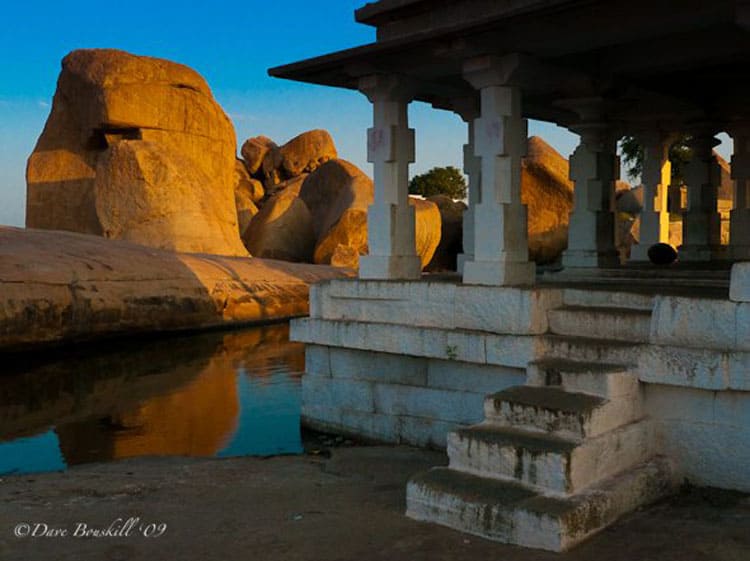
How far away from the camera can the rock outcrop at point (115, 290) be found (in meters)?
12.2

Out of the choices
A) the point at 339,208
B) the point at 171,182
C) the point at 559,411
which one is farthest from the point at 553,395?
the point at 339,208

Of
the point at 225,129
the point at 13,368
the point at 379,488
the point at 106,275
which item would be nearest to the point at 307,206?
the point at 225,129

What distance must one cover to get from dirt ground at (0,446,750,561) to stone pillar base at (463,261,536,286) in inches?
61.5

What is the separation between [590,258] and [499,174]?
303 centimetres

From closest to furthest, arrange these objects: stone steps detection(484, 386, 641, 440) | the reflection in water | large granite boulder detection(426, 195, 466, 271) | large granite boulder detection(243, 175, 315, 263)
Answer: stone steps detection(484, 386, 641, 440), the reflection in water, large granite boulder detection(243, 175, 315, 263), large granite boulder detection(426, 195, 466, 271)

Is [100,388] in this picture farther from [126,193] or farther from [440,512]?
[126,193]

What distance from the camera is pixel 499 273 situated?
20.4 feet

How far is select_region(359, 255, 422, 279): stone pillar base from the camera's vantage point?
7352mm

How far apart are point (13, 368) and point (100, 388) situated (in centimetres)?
214

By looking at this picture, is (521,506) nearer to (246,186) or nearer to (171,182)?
(171,182)

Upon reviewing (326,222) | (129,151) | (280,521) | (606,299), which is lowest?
(280,521)

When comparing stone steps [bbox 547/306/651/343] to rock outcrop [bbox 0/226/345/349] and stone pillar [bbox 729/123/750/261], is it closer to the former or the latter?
stone pillar [bbox 729/123/750/261]

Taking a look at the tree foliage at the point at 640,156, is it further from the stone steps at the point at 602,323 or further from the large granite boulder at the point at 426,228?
the stone steps at the point at 602,323

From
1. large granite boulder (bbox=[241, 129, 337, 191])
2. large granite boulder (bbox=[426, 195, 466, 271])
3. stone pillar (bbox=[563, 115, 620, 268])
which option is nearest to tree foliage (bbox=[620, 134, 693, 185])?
large granite boulder (bbox=[426, 195, 466, 271])
